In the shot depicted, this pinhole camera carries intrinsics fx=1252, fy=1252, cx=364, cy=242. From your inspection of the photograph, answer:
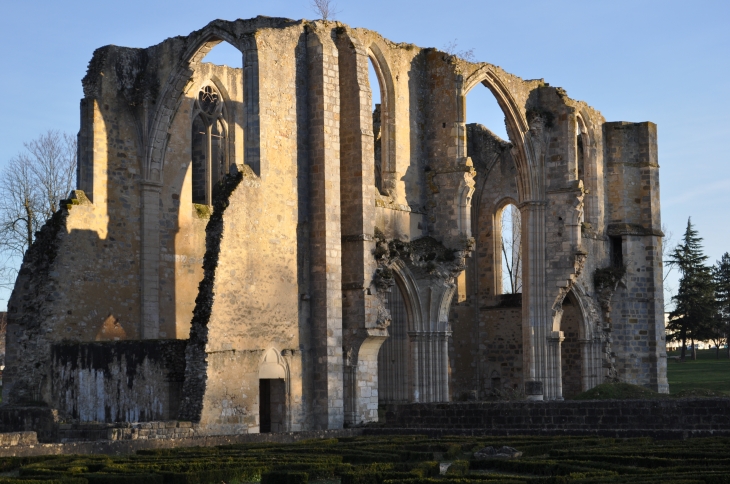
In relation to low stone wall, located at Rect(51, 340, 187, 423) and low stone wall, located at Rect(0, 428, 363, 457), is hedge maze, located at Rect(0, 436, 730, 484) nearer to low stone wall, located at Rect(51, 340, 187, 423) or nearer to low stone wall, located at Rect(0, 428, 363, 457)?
low stone wall, located at Rect(0, 428, 363, 457)

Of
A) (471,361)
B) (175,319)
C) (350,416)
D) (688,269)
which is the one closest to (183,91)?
Result: (175,319)

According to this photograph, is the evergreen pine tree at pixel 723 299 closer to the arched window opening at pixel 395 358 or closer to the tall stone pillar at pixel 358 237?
the arched window opening at pixel 395 358

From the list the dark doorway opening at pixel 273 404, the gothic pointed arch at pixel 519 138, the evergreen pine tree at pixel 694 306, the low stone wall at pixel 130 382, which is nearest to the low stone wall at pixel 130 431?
the low stone wall at pixel 130 382

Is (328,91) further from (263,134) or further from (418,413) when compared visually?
(418,413)

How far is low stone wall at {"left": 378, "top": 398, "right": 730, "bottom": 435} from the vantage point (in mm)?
18781

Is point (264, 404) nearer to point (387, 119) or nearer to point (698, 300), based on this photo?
point (387, 119)

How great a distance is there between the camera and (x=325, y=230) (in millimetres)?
23344

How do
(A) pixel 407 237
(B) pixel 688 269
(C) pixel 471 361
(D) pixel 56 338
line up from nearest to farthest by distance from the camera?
1. (D) pixel 56 338
2. (A) pixel 407 237
3. (C) pixel 471 361
4. (B) pixel 688 269

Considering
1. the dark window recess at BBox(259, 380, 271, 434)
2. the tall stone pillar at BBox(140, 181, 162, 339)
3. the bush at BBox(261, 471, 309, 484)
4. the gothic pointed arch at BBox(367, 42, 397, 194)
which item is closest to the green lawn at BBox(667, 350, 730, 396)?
the gothic pointed arch at BBox(367, 42, 397, 194)

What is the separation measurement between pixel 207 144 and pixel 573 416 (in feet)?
36.1

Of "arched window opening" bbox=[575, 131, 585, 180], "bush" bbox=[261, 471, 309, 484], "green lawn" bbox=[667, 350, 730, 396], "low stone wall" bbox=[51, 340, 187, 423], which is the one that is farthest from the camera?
"green lawn" bbox=[667, 350, 730, 396]

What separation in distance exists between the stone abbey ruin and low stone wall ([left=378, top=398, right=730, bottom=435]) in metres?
2.13

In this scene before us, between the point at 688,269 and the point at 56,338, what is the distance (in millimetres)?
33245

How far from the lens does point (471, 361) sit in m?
32.5
